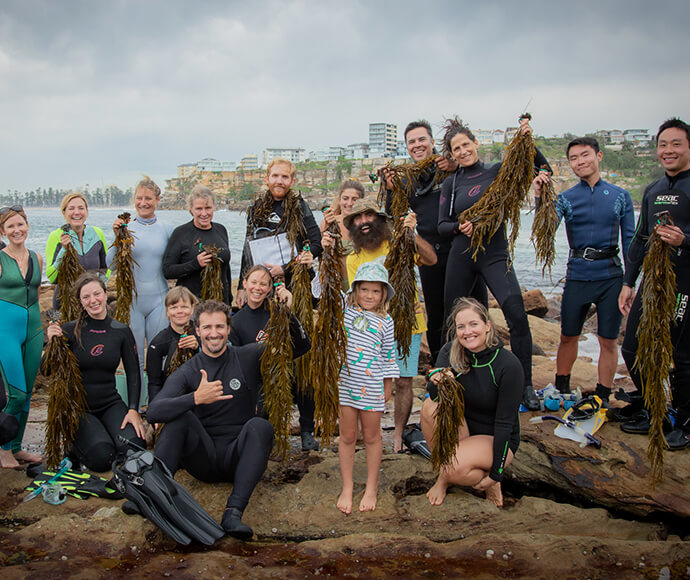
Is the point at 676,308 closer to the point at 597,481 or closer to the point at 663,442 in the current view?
the point at 663,442

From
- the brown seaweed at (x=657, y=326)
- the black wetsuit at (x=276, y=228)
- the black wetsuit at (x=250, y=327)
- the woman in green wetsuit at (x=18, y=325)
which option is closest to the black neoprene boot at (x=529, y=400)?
the brown seaweed at (x=657, y=326)

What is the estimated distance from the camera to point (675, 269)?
484 centimetres

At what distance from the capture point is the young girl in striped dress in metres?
4.23

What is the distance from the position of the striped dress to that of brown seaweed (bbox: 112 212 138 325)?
2.79m

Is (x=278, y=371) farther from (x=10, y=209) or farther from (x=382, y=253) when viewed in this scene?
(x=10, y=209)

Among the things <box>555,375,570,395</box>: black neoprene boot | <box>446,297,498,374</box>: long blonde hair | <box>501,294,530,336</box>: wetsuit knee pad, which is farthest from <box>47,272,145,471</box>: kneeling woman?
<box>555,375,570,395</box>: black neoprene boot

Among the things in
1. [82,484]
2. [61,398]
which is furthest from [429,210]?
[82,484]

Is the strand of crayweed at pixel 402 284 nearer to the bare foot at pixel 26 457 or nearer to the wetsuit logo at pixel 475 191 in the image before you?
the wetsuit logo at pixel 475 191

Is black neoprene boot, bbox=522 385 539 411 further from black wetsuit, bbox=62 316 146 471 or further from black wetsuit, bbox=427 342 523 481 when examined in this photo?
black wetsuit, bbox=62 316 146 471

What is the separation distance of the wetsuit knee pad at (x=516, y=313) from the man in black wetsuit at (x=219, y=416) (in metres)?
2.01

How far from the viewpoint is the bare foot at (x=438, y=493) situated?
4.30m

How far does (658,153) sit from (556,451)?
296 cm

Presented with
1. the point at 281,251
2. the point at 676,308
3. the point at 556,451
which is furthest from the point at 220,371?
the point at 676,308

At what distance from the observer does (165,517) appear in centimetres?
372
